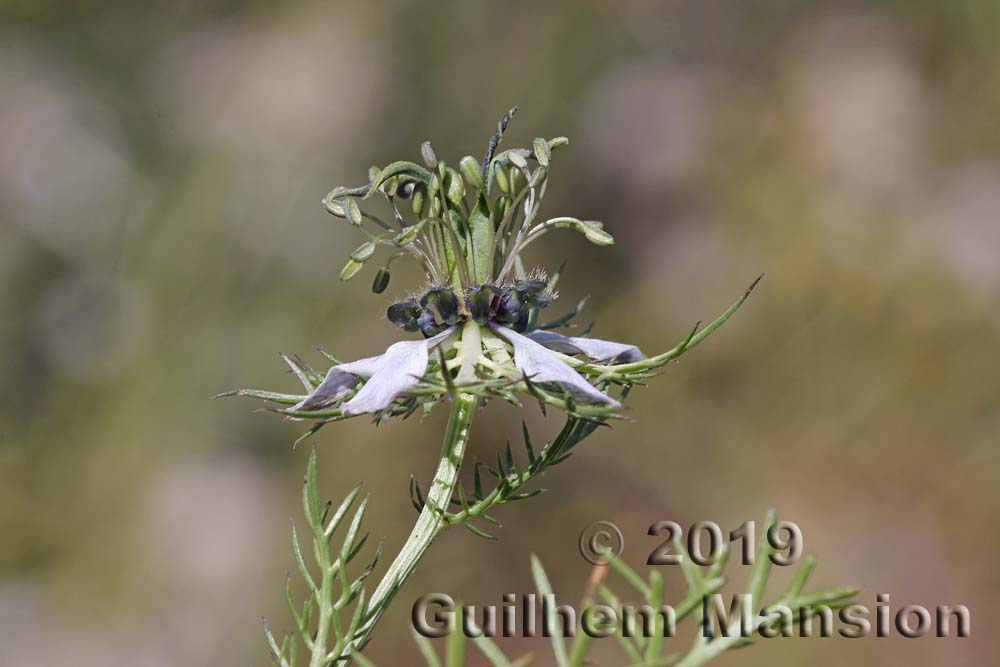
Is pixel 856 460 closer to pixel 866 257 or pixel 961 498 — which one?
pixel 961 498

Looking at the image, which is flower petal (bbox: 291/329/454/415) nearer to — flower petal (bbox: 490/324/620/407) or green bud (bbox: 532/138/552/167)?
flower petal (bbox: 490/324/620/407)

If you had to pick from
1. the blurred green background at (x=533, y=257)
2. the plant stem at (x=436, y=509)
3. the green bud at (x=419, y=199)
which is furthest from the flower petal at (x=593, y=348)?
the blurred green background at (x=533, y=257)

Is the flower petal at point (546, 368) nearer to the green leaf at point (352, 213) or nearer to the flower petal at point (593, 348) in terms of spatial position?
the flower petal at point (593, 348)

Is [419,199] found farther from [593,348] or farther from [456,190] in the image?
[593,348]

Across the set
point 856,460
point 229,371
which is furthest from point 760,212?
point 229,371

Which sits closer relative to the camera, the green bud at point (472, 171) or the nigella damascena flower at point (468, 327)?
the nigella damascena flower at point (468, 327)

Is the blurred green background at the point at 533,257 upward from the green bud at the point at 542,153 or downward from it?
upward

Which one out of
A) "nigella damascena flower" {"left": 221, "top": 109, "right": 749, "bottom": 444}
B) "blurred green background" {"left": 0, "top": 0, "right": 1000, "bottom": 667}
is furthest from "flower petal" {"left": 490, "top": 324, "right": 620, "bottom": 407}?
"blurred green background" {"left": 0, "top": 0, "right": 1000, "bottom": 667}
